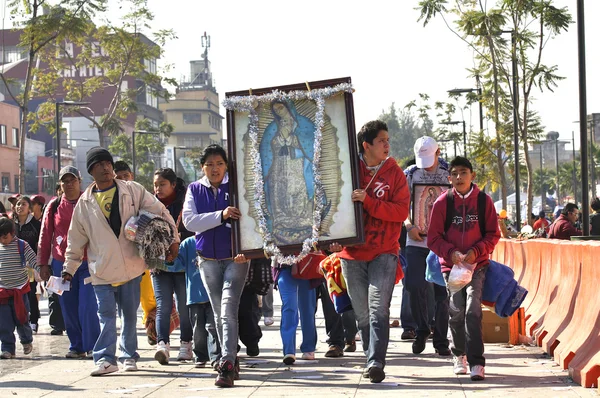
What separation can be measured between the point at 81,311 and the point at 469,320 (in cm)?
411

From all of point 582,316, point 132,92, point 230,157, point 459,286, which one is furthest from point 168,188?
point 132,92

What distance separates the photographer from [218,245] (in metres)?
9.45

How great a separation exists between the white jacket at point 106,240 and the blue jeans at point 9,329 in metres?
2.37

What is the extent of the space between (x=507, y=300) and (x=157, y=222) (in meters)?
3.09

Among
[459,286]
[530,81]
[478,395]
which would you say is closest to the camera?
[478,395]

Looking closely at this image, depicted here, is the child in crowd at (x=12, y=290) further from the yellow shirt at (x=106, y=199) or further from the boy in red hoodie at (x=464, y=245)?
the boy in red hoodie at (x=464, y=245)

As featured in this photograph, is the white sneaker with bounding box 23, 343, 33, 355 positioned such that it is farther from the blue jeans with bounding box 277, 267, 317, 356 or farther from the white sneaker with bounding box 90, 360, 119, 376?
the blue jeans with bounding box 277, 267, 317, 356

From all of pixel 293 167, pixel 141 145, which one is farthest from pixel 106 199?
pixel 141 145

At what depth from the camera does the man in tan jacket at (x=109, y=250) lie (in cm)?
1008

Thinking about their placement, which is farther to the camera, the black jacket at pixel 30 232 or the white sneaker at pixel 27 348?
the black jacket at pixel 30 232

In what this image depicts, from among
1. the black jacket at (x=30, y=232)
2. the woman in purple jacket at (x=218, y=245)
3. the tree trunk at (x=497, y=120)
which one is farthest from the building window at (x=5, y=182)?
the woman in purple jacket at (x=218, y=245)

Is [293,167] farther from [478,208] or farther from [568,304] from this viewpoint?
[568,304]

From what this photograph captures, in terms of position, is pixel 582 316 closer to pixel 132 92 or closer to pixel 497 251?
pixel 497 251

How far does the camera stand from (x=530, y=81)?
113ft
